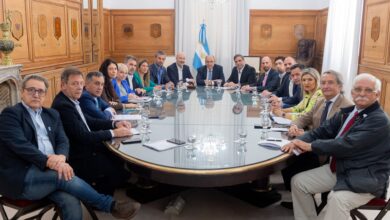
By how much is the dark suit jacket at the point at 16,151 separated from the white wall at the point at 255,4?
620cm

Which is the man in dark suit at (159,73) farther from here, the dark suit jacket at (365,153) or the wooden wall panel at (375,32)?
the dark suit jacket at (365,153)

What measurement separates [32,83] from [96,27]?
18.6 ft

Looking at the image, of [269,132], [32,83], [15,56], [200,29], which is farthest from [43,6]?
[269,132]

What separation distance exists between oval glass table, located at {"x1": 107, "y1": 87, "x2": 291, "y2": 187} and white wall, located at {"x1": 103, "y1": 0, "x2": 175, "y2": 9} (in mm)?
4902

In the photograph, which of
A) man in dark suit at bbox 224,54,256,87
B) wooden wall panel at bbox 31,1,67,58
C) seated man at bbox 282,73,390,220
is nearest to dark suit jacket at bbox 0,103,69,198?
seated man at bbox 282,73,390,220

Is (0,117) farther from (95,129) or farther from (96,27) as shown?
(96,27)

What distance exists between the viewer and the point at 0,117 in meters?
2.07

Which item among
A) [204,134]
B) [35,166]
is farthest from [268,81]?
[35,166]

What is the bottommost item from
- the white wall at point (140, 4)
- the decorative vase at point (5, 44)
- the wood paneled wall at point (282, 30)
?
the decorative vase at point (5, 44)

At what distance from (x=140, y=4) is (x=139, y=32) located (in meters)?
0.62

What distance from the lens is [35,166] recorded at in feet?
6.82

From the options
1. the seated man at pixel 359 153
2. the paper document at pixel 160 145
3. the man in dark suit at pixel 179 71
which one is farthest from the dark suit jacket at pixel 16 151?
the man in dark suit at pixel 179 71

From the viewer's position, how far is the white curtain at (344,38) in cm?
586

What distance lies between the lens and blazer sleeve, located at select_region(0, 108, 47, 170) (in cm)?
202
